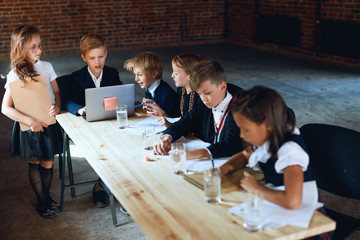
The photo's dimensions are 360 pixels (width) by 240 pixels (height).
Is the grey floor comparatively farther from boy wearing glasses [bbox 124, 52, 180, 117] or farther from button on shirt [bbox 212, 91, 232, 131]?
button on shirt [bbox 212, 91, 232, 131]

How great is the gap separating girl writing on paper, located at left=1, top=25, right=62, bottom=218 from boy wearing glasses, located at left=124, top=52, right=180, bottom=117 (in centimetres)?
65

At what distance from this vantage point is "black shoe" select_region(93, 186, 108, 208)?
3377 millimetres

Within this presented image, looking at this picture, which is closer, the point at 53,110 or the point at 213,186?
the point at 213,186

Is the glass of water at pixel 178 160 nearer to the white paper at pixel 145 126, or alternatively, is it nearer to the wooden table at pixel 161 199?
the wooden table at pixel 161 199

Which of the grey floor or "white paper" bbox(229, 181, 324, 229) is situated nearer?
"white paper" bbox(229, 181, 324, 229)

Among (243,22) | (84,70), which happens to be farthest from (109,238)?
(243,22)

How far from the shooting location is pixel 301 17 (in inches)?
352

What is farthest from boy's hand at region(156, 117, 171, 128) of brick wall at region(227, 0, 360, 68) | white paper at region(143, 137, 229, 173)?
brick wall at region(227, 0, 360, 68)

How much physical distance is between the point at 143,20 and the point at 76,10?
1573 mm

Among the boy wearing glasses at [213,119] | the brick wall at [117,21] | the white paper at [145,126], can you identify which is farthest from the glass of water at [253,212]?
the brick wall at [117,21]

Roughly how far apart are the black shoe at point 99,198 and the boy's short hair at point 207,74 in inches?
55.5

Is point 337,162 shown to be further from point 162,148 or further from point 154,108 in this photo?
point 154,108

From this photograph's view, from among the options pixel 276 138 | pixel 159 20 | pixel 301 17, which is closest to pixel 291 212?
pixel 276 138

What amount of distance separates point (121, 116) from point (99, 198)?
2.61ft
